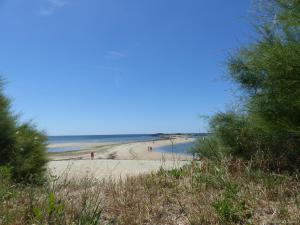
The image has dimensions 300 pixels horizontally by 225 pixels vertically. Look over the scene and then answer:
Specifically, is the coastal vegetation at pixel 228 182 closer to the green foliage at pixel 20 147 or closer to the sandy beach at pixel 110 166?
the green foliage at pixel 20 147

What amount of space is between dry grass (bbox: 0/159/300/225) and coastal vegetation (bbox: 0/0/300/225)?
0.04 feet

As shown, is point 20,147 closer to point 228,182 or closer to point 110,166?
point 228,182

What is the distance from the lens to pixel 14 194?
15.4 feet

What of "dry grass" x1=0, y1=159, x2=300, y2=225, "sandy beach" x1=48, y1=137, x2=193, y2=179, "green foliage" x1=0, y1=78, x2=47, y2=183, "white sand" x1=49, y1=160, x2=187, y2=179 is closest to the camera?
"dry grass" x1=0, y1=159, x2=300, y2=225

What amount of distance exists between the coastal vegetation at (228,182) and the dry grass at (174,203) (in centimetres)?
1

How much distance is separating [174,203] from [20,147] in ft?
22.1

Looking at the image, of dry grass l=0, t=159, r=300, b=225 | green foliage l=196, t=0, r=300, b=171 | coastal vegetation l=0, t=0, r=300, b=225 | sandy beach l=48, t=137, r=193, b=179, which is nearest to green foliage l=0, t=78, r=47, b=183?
coastal vegetation l=0, t=0, r=300, b=225

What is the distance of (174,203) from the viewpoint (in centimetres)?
468

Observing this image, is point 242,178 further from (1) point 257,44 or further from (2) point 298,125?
(1) point 257,44

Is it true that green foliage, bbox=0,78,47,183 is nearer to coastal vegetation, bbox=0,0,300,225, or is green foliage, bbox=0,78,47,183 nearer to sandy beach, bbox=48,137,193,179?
coastal vegetation, bbox=0,0,300,225

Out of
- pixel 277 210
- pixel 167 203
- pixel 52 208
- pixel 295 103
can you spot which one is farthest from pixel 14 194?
pixel 295 103

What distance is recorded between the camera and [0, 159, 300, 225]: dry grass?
387 centimetres

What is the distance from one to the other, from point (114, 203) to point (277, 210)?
1.97 metres

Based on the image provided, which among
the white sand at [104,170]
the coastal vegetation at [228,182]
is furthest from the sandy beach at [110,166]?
the coastal vegetation at [228,182]
